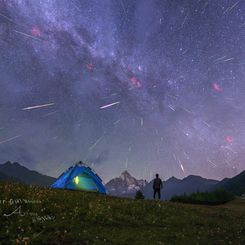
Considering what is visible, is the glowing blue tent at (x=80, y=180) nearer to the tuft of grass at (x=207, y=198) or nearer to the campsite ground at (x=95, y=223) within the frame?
the tuft of grass at (x=207, y=198)

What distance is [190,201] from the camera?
141 ft

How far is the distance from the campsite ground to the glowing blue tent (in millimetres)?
12534

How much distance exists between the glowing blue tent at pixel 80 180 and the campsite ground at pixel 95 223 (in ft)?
41.1

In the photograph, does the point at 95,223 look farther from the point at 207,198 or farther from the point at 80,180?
the point at 207,198

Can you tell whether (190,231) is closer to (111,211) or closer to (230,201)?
(111,211)

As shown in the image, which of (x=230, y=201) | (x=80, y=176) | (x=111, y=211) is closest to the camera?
(x=111, y=211)

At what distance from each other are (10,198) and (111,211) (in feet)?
18.7

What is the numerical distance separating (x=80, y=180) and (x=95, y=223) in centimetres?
1879

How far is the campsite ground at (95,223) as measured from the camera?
48.8 ft

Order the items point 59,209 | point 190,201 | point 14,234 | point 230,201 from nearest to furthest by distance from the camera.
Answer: point 14,234
point 59,209
point 190,201
point 230,201

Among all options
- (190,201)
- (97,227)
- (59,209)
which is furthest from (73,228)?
(190,201)

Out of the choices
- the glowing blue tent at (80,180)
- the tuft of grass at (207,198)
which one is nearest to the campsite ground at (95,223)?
the glowing blue tent at (80,180)

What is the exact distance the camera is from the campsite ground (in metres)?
14.9

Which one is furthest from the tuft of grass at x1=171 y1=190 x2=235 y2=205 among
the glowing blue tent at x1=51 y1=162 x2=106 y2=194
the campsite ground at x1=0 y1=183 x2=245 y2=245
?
the campsite ground at x1=0 y1=183 x2=245 y2=245
